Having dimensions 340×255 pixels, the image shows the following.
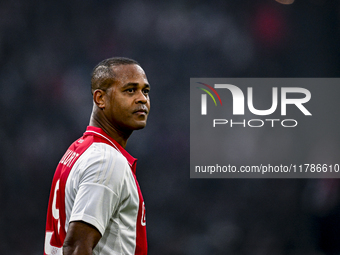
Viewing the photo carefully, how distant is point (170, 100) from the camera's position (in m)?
3.62

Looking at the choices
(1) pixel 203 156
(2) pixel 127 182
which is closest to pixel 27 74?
(1) pixel 203 156

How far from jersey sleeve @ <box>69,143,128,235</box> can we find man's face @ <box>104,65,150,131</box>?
0.73ft

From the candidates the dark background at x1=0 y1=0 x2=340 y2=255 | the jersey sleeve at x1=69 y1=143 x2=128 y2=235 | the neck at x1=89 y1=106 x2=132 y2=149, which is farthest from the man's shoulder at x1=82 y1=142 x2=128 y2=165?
the dark background at x1=0 y1=0 x2=340 y2=255

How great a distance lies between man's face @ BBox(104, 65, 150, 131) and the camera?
1.08 meters

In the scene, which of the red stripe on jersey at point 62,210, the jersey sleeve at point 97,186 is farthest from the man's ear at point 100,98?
the jersey sleeve at point 97,186

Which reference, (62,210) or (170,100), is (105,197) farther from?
(170,100)

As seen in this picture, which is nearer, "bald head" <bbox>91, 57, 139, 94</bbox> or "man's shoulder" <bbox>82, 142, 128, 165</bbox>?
"man's shoulder" <bbox>82, 142, 128, 165</bbox>

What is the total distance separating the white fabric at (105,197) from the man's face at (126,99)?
160mm

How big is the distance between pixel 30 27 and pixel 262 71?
8.11 feet

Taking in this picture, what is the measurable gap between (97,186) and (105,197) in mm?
32

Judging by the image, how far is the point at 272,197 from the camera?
139 inches

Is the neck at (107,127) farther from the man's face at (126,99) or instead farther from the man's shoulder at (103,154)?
the man's shoulder at (103,154)

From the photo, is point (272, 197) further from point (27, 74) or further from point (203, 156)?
point (27, 74)

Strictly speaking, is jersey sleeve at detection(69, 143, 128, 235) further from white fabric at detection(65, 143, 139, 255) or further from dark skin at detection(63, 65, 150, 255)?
dark skin at detection(63, 65, 150, 255)
